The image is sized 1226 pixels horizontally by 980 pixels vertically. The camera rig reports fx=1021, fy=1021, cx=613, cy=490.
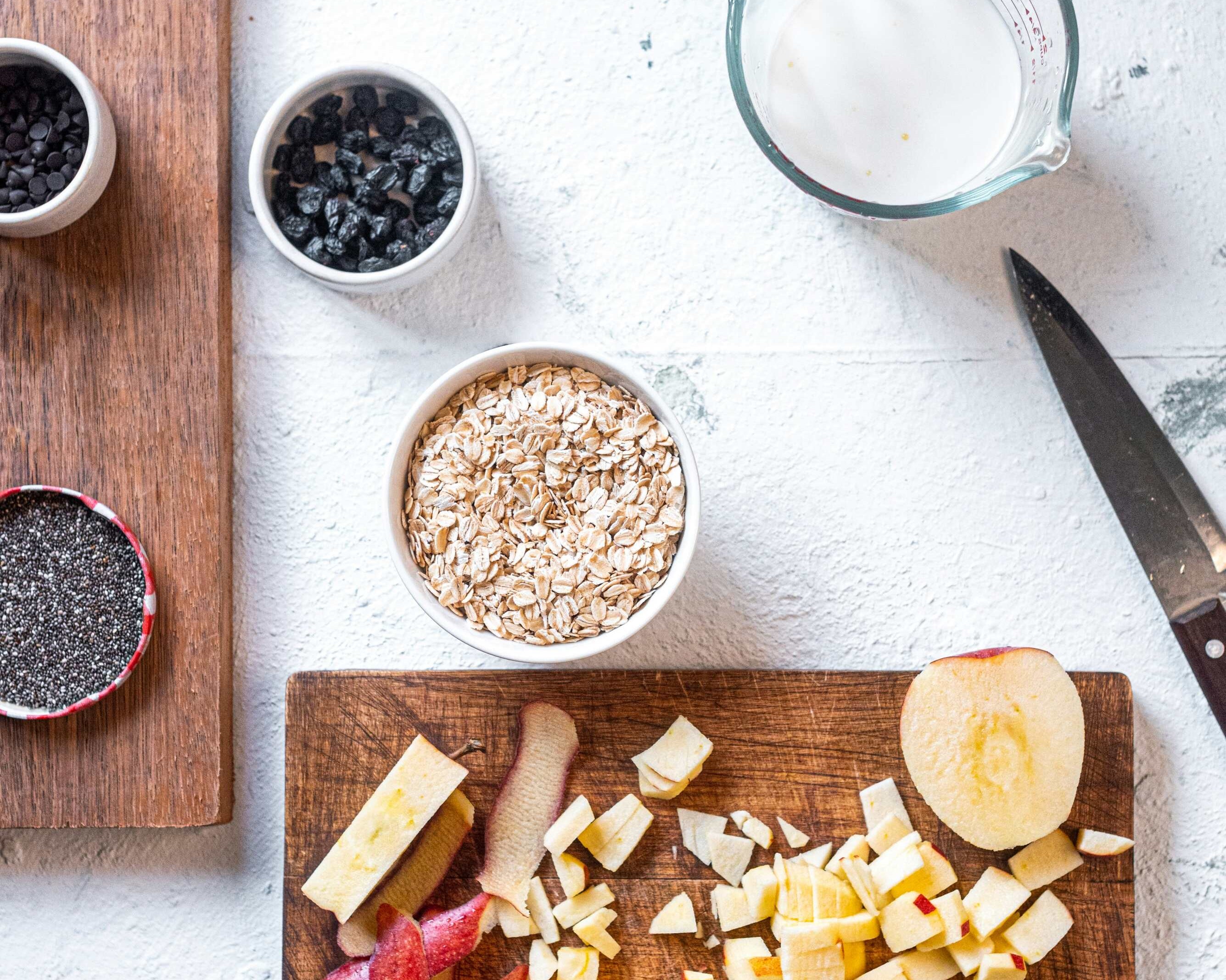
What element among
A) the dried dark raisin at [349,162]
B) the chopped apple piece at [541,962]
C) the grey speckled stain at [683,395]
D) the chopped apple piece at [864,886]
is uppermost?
the dried dark raisin at [349,162]

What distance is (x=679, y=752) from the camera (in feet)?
3.34

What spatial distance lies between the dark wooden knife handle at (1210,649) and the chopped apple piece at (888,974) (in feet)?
1.36

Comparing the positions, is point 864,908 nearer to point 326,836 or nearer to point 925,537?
point 925,537

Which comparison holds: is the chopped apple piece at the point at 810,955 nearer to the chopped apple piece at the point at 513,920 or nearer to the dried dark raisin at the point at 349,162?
the chopped apple piece at the point at 513,920

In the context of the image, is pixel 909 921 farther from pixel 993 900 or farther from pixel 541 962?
pixel 541 962

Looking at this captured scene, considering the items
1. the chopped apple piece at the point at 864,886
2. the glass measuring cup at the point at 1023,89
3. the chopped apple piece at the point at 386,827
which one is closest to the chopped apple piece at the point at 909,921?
the chopped apple piece at the point at 864,886

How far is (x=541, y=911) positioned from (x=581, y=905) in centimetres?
4

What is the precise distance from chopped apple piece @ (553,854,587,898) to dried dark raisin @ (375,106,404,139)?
2.45ft

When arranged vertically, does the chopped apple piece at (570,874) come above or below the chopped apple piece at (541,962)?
above

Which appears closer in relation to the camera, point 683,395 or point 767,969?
point 767,969

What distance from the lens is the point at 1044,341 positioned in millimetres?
1075

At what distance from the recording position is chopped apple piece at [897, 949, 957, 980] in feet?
3.31

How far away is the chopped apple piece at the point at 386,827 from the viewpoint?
99 centimetres

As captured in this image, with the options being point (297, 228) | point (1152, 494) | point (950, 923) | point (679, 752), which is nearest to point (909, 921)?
point (950, 923)
